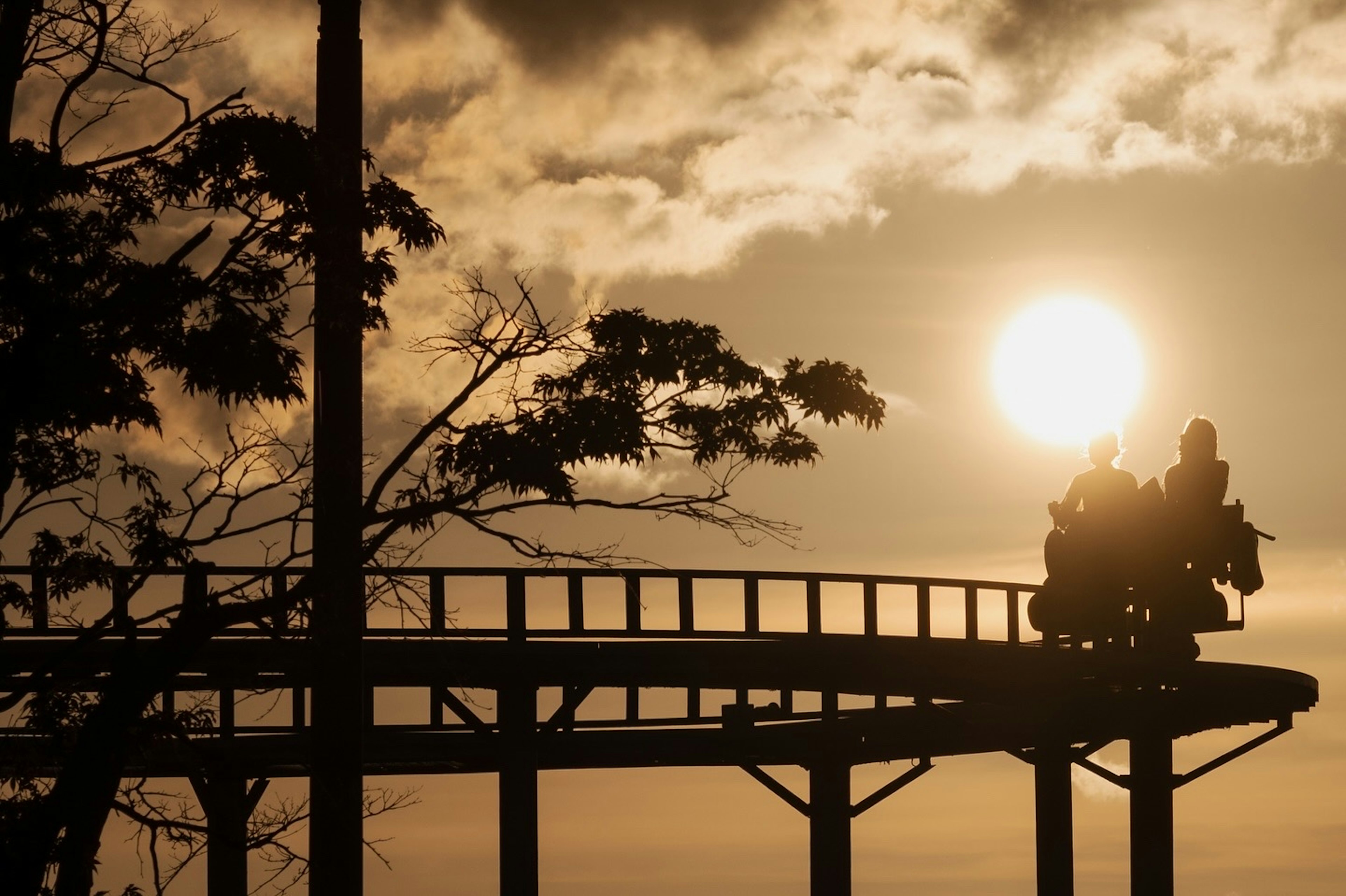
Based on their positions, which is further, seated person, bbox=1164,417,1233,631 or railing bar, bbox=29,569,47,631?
seated person, bbox=1164,417,1233,631

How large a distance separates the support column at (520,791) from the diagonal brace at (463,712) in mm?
349

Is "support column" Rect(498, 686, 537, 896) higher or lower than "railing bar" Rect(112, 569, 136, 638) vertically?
lower

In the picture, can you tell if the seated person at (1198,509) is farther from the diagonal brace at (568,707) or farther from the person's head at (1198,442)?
the diagonal brace at (568,707)

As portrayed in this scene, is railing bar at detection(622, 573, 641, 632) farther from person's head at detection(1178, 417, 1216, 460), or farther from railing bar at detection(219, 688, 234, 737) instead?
person's head at detection(1178, 417, 1216, 460)

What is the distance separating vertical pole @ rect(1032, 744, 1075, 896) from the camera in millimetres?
22641

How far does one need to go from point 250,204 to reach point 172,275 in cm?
77

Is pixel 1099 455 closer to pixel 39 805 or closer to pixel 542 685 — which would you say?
pixel 542 685

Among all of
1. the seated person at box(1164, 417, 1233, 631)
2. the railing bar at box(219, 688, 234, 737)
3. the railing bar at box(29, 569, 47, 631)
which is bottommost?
the railing bar at box(219, 688, 234, 737)

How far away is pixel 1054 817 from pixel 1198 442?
6000 mm

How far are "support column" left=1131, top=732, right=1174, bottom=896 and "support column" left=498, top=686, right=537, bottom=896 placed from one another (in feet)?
24.4

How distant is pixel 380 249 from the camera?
541 inches

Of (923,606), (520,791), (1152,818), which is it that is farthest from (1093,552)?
(520,791)

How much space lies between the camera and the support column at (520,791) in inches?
786

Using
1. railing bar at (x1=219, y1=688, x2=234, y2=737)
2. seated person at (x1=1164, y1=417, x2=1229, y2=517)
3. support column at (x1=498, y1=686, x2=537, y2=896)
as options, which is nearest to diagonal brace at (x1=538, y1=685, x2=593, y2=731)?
support column at (x1=498, y1=686, x2=537, y2=896)
